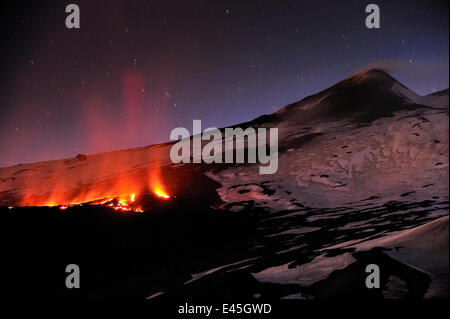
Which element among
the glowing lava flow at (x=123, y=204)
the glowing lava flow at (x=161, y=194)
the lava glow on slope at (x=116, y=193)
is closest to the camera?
the glowing lava flow at (x=123, y=204)

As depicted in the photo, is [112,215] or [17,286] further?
[112,215]

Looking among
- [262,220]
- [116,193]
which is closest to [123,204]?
[116,193]

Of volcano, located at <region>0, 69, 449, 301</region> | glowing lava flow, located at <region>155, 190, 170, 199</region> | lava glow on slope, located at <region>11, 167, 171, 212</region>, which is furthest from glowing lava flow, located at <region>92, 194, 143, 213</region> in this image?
glowing lava flow, located at <region>155, 190, 170, 199</region>

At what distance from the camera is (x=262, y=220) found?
51.3ft

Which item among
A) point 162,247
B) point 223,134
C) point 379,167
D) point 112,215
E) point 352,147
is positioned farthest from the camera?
point 223,134

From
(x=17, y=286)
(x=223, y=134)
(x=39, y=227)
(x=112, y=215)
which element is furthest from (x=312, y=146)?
(x=17, y=286)

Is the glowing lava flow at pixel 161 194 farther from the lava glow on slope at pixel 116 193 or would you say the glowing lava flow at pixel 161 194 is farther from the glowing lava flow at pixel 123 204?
the glowing lava flow at pixel 123 204

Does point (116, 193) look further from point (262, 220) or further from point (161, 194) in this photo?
point (262, 220)

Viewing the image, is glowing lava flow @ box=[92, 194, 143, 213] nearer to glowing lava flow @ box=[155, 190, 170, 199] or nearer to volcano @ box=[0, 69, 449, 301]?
volcano @ box=[0, 69, 449, 301]

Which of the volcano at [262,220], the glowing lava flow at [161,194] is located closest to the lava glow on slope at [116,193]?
the glowing lava flow at [161,194]

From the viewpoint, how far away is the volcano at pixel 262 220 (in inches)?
237

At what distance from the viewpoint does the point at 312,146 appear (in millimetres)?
28344
